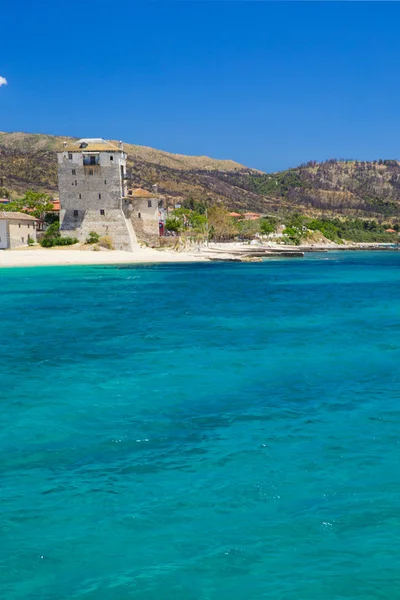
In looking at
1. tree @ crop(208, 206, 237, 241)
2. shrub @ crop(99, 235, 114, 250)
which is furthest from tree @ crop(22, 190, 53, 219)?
tree @ crop(208, 206, 237, 241)

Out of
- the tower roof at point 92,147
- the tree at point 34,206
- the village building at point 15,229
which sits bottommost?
the village building at point 15,229

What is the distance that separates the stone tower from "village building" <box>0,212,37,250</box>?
10.9 ft

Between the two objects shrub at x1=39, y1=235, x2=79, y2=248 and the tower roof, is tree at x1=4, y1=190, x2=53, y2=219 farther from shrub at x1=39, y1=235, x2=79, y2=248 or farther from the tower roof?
the tower roof

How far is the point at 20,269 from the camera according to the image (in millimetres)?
54156

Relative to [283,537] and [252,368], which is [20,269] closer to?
[252,368]

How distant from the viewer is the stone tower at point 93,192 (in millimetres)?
67375

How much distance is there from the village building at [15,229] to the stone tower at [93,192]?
3.31 m

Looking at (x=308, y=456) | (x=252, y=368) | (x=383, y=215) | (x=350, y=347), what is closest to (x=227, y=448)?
(x=308, y=456)

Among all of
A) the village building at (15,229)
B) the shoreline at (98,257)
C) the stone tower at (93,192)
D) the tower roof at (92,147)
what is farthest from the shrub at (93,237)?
the tower roof at (92,147)

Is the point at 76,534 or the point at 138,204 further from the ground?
the point at 138,204

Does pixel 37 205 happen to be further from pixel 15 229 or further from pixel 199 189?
pixel 199 189

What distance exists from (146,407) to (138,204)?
63388 mm

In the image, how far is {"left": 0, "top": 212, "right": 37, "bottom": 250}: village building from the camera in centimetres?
6397

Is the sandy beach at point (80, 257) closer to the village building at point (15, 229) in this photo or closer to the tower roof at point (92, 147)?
the village building at point (15, 229)
